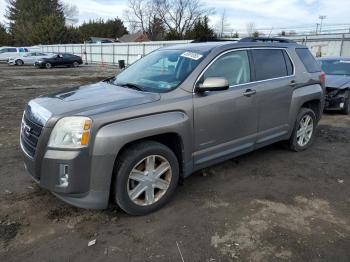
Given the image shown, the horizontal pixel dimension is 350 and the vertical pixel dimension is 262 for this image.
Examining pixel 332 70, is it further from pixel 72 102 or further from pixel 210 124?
pixel 72 102

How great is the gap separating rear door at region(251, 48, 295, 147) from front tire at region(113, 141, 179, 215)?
1669 millimetres

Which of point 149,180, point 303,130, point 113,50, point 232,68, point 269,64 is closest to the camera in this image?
point 149,180

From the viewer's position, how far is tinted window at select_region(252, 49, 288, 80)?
15.8 ft

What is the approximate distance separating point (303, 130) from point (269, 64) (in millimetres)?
1532

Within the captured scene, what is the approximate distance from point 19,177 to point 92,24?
82.5m

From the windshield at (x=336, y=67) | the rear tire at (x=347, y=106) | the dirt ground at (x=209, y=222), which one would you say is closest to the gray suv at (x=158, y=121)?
the dirt ground at (x=209, y=222)

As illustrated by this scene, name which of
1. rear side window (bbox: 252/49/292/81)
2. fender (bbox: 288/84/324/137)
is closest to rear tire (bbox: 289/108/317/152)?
fender (bbox: 288/84/324/137)

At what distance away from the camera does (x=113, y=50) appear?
119ft

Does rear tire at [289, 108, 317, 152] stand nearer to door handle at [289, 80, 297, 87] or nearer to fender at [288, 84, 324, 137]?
fender at [288, 84, 324, 137]

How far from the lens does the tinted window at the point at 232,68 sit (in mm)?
4258

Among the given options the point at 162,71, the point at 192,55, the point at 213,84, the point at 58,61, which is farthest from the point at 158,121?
the point at 58,61

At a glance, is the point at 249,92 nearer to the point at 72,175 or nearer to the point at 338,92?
the point at 72,175

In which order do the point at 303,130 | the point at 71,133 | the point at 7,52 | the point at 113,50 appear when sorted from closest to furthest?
the point at 71,133
the point at 303,130
the point at 113,50
the point at 7,52

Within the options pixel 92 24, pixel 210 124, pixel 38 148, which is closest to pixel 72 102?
pixel 38 148
